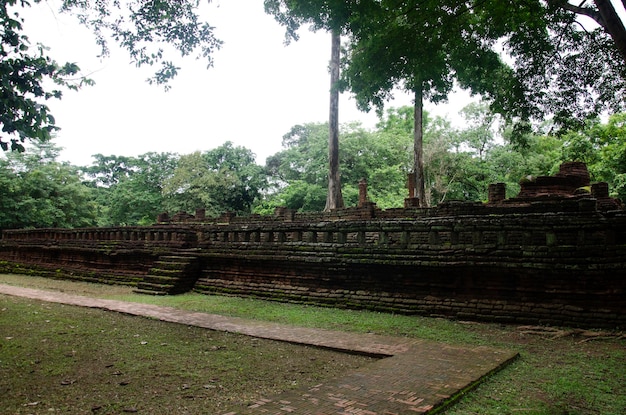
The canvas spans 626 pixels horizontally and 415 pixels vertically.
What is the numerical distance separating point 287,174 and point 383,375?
2677cm

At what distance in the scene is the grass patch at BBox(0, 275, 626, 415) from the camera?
349 centimetres

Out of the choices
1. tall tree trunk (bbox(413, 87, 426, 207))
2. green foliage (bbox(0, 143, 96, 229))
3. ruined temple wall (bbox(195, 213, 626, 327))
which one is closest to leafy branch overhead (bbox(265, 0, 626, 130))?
ruined temple wall (bbox(195, 213, 626, 327))

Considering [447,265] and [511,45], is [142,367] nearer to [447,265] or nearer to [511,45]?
[447,265]

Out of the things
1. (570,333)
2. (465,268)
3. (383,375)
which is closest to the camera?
(383,375)

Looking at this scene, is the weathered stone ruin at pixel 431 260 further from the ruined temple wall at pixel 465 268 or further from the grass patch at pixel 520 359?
the grass patch at pixel 520 359

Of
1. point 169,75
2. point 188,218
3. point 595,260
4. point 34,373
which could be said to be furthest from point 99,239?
point 595,260

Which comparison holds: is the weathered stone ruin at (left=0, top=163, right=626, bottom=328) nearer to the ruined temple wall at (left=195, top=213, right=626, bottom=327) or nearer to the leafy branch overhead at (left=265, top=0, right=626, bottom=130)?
the ruined temple wall at (left=195, top=213, right=626, bottom=327)

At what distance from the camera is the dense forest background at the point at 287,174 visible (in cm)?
2560

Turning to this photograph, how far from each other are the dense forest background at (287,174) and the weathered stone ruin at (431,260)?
14900mm

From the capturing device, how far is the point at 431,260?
687 cm

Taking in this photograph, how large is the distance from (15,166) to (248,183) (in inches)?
547

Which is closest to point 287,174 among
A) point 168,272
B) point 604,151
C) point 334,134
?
point 334,134

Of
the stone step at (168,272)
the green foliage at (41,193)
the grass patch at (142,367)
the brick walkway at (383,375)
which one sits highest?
the green foliage at (41,193)

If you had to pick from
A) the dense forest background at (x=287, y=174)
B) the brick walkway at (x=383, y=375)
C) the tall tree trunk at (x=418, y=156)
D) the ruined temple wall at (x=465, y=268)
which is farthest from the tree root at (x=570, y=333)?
the dense forest background at (x=287, y=174)
